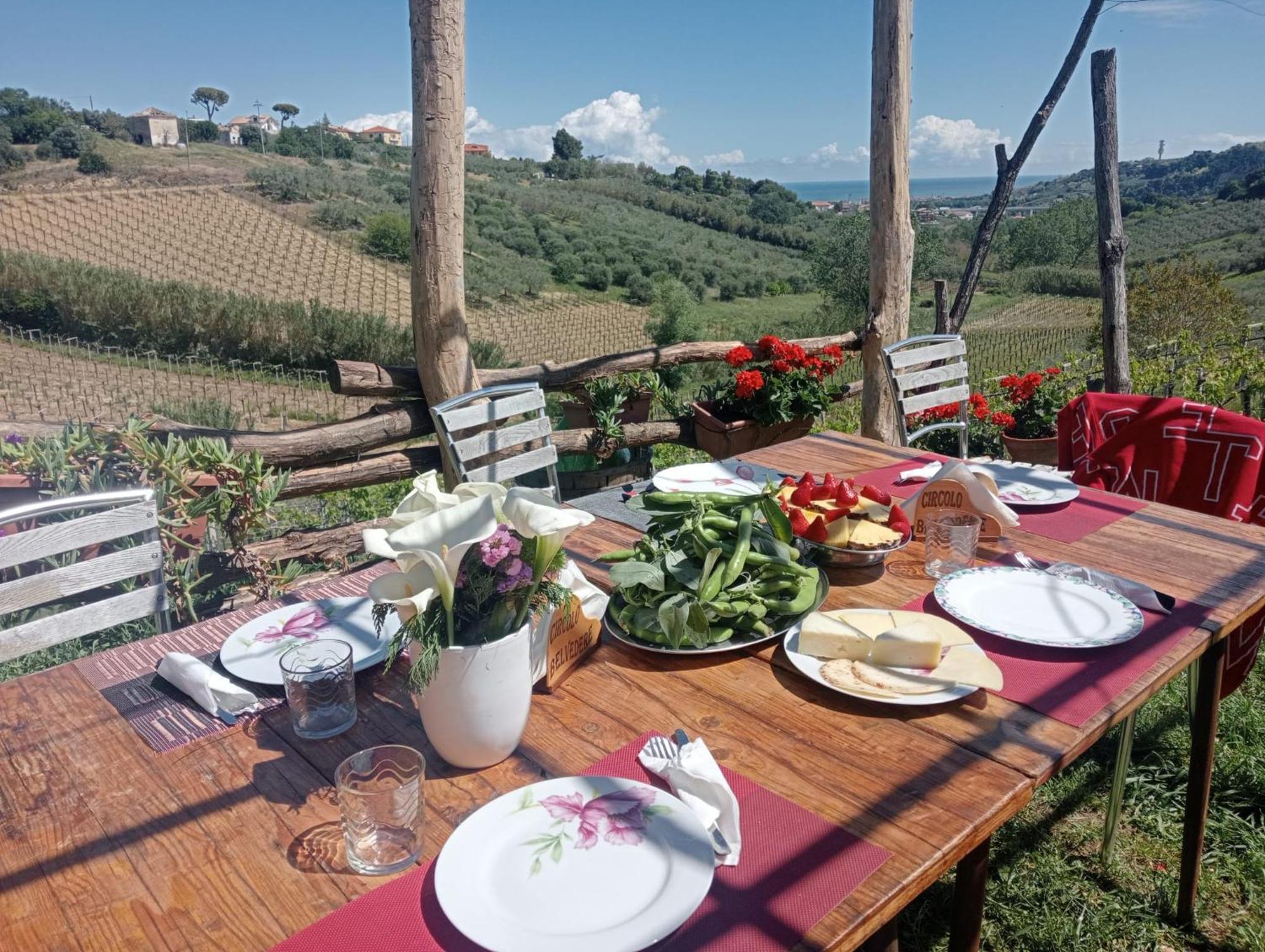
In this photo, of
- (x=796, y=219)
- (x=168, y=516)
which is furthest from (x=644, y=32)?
(x=168, y=516)

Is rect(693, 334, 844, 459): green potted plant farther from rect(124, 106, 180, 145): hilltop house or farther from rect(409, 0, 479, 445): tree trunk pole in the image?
rect(124, 106, 180, 145): hilltop house

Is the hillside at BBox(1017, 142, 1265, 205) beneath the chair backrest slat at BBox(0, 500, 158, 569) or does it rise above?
above

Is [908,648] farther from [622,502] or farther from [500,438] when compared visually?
[500,438]

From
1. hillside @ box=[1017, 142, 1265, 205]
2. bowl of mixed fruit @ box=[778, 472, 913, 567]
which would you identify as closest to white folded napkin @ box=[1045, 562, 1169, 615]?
bowl of mixed fruit @ box=[778, 472, 913, 567]

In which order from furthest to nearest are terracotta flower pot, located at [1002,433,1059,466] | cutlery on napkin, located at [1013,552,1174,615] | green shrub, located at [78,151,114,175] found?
green shrub, located at [78,151,114,175] → terracotta flower pot, located at [1002,433,1059,466] → cutlery on napkin, located at [1013,552,1174,615]

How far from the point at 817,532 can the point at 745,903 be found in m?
0.87

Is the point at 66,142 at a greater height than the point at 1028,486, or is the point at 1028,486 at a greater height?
the point at 66,142

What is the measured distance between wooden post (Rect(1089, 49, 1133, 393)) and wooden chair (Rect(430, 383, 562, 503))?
2.92 metres

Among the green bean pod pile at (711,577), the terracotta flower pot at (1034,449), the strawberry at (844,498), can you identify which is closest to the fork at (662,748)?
the green bean pod pile at (711,577)

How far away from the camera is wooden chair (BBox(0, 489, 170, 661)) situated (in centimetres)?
148

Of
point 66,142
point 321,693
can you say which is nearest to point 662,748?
point 321,693

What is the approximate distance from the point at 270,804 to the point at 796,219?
4303 cm

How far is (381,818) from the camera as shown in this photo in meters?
0.89

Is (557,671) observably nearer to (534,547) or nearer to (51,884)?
(534,547)
